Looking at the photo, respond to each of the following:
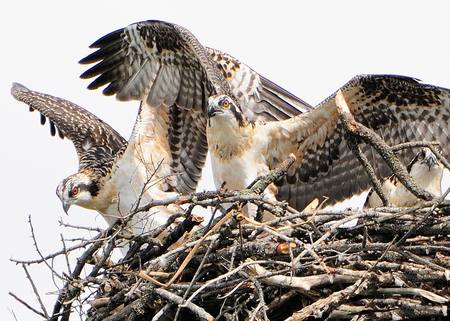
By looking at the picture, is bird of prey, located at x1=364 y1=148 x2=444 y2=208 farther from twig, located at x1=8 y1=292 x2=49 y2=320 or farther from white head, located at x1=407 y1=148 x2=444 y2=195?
twig, located at x1=8 y1=292 x2=49 y2=320

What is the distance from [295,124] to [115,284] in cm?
297

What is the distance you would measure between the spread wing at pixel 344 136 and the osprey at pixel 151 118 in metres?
1.09

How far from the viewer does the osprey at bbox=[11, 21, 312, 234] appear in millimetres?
8711

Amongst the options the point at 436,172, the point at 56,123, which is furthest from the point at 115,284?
the point at 56,123

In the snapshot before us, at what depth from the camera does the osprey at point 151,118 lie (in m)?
8.71

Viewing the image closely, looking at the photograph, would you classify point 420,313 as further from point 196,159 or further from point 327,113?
point 196,159

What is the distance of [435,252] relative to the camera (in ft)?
19.8

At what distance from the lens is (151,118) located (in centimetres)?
A: 899

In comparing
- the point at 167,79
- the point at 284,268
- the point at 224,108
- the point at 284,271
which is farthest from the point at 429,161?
the point at 167,79

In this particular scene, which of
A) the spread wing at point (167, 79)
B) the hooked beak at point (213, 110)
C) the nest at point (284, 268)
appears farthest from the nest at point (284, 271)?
the spread wing at point (167, 79)

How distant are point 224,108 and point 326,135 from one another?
1265mm

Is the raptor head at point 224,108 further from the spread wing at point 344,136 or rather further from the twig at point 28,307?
the twig at point 28,307

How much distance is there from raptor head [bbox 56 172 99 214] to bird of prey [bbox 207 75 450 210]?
1609mm

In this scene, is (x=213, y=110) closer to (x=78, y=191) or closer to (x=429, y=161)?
(x=78, y=191)
